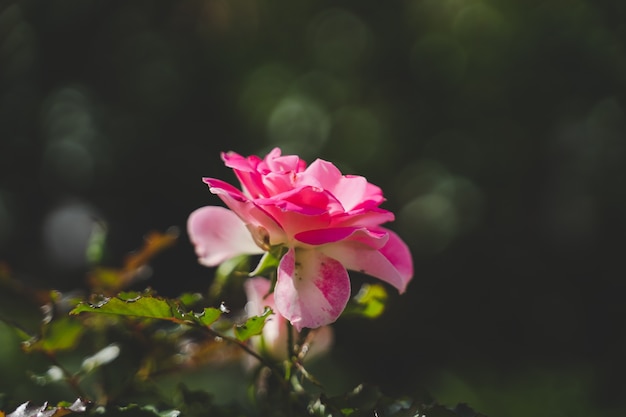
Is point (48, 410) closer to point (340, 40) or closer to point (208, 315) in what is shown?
point (208, 315)

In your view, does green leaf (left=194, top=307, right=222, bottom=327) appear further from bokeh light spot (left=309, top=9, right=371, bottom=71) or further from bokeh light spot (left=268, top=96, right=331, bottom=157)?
bokeh light spot (left=309, top=9, right=371, bottom=71)

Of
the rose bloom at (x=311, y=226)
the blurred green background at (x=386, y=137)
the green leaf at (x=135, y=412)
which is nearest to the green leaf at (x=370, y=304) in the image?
the rose bloom at (x=311, y=226)

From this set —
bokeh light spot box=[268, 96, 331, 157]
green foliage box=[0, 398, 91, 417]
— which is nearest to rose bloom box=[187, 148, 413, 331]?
green foliage box=[0, 398, 91, 417]

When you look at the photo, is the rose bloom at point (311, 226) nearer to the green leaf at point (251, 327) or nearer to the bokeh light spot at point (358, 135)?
the green leaf at point (251, 327)

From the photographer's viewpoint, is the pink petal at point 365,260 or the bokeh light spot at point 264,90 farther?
the bokeh light spot at point 264,90

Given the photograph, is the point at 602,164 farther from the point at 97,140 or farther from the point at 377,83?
the point at 97,140

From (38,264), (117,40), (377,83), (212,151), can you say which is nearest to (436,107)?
(377,83)
